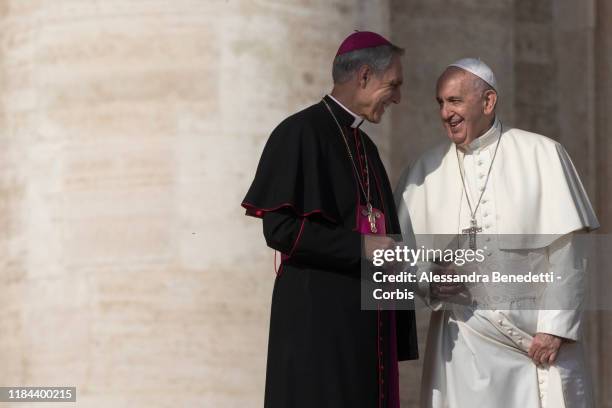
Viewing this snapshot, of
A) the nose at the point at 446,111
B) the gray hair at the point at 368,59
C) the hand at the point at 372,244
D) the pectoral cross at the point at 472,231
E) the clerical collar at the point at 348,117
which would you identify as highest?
the gray hair at the point at 368,59

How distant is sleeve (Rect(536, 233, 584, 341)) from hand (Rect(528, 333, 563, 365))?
3 cm

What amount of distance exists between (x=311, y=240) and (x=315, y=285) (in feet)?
0.59

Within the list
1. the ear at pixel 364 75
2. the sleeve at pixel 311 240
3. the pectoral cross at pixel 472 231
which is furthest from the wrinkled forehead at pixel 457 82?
the sleeve at pixel 311 240

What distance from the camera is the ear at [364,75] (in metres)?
6.91

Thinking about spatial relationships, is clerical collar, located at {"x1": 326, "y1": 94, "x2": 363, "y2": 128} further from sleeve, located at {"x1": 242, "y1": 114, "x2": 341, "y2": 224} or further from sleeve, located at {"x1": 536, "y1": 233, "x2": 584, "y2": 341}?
sleeve, located at {"x1": 536, "y1": 233, "x2": 584, "y2": 341}

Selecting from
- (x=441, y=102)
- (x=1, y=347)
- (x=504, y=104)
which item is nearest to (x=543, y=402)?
(x=441, y=102)

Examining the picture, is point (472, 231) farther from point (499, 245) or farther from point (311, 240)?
point (311, 240)

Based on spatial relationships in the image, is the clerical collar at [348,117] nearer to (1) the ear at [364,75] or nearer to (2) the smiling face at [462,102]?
(1) the ear at [364,75]

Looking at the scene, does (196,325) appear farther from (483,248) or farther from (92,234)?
(483,248)

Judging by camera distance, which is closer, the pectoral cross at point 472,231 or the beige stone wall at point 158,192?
the pectoral cross at point 472,231

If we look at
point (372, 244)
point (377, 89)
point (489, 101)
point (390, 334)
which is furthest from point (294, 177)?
point (489, 101)

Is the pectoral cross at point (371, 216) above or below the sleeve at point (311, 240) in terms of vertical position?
above

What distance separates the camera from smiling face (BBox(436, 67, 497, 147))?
23.5ft

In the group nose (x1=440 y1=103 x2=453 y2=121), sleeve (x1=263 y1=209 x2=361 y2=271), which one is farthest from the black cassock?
nose (x1=440 y1=103 x2=453 y2=121)
